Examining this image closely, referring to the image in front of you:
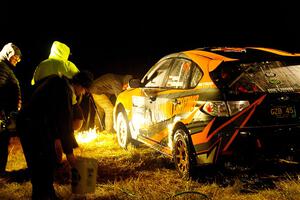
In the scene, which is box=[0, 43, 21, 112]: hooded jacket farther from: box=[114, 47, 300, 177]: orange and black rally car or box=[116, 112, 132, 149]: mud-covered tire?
box=[114, 47, 300, 177]: orange and black rally car

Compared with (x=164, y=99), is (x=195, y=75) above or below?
above

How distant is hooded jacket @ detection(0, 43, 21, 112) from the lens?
678 centimetres

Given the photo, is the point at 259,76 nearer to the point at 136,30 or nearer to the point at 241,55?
the point at 241,55

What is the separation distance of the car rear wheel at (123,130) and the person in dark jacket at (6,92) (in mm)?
2114

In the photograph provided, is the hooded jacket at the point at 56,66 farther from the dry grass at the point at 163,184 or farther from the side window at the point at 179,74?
the side window at the point at 179,74

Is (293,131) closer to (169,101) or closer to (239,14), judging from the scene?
(169,101)

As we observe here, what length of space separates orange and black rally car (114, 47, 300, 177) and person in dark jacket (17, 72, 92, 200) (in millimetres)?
1626

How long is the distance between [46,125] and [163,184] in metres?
2.00

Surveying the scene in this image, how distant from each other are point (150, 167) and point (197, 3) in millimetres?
45446

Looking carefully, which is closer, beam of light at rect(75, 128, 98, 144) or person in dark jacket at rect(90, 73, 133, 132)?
beam of light at rect(75, 128, 98, 144)

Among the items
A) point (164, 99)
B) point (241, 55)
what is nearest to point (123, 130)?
point (164, 99)

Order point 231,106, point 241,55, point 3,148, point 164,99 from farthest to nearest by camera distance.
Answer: point 3,148 → point 164,99 → point 241,55 → point 231,106

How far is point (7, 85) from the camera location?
684 cm

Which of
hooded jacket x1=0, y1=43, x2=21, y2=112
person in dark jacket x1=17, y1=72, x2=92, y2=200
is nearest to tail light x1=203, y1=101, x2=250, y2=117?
person in dark jacket x1=17, y1=72, x2=92, y2=200
